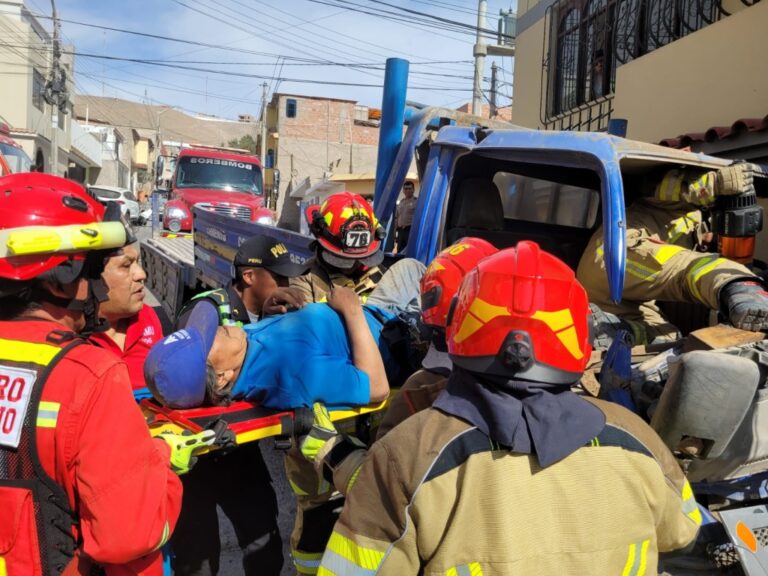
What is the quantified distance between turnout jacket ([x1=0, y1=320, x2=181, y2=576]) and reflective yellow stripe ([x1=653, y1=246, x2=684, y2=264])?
206 centimetres

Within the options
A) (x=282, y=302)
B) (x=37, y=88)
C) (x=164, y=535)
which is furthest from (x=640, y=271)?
(x=37, y=88)

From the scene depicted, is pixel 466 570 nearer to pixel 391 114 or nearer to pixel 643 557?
pixel 643 557

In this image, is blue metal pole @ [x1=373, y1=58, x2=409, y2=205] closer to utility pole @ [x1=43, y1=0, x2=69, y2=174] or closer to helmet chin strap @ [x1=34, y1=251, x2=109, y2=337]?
helmet chin strap @ [x1=34, y1=251, x2=109, y2=337]

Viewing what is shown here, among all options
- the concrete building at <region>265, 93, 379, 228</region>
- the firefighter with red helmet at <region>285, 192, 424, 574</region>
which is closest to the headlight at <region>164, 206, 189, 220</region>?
the firefighter with red helmet at <region>285, 192, 424, 574</region>

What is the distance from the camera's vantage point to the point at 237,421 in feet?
6.97

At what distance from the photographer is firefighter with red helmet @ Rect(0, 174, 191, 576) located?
4.49 ft

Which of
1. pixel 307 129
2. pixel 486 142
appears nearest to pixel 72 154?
pixel 307 129

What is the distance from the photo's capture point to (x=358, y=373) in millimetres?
2297

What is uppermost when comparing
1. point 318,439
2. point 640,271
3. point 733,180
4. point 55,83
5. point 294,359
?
point 55,83

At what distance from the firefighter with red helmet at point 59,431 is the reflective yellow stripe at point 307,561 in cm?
112

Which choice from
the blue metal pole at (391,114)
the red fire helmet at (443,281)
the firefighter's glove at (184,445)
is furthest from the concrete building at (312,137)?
the firefighter's glove at (184,445)

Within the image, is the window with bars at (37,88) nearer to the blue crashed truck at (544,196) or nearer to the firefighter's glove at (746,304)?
the blue crashed truck at (544,196)

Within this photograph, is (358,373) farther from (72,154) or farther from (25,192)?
(72,154)

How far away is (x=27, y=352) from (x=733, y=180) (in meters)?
2.66
